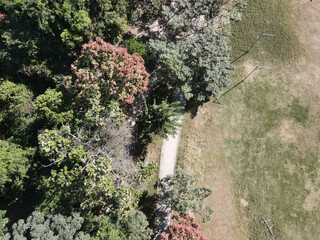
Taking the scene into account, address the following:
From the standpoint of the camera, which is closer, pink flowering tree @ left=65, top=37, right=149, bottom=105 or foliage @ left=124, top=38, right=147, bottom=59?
pink flowering tree @ left=65, top=37, right=149, bottom=105

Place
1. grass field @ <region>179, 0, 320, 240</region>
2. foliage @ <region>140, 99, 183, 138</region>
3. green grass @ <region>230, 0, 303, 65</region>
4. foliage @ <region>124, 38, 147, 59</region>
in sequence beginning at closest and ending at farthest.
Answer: foliage @ <region>140, 99, 183, 138</region>
foliage @ <region>124, 38, 147, 59</region>
grass field @ <region>179, 0, 320, 240</region>
green grass @ <region>230, 0, 303, 65</region>

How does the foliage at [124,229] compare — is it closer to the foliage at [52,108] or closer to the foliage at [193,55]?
the foliage at [52,108]

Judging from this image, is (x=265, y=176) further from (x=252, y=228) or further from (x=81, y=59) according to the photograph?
(x=81, y=59)

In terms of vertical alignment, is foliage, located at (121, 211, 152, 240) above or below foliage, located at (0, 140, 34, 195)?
below

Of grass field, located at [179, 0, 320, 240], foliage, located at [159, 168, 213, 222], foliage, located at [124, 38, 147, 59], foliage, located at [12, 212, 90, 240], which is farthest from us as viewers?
grass field, located at [179, 0, 320, 240]

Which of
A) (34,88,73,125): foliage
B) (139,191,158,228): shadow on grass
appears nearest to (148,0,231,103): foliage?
(34,88,73,125): foliage

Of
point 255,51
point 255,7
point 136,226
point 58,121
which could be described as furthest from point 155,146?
point 255,7

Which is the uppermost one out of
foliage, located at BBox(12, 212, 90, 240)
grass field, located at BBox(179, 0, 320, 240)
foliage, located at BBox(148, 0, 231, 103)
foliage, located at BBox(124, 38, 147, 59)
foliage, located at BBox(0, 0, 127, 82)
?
foliage, located at BBox(0, 0, 127, 82)

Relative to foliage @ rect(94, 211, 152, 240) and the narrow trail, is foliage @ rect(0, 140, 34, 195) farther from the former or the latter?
the narrow trail
